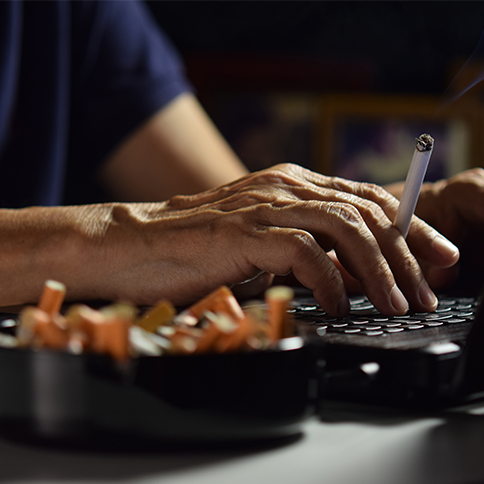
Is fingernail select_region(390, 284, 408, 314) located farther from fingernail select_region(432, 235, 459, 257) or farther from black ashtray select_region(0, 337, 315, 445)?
black ashtray select_region(0, 337, 315, 445)

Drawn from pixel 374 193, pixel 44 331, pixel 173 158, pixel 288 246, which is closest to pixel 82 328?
pixel 44 331

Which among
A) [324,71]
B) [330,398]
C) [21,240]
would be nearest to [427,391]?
[330,398]

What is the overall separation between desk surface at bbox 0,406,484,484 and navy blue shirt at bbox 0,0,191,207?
66 cm

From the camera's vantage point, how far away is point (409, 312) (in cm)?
37

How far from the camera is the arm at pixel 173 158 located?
866 millimetres

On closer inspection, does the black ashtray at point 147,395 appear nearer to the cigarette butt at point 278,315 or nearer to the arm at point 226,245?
the cigarette butt at point 278,315

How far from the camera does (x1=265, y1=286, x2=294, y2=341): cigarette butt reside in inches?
8.3

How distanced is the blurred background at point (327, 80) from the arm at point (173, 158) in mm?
824

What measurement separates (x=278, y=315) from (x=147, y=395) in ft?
0.18

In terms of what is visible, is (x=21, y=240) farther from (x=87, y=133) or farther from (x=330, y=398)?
(x=87, y=133)

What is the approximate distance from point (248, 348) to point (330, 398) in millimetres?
77

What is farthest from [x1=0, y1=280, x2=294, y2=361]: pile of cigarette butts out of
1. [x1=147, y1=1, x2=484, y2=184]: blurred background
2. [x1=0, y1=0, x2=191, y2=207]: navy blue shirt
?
[x1=147, y1=1, x2=484, y2=184]: blurred background

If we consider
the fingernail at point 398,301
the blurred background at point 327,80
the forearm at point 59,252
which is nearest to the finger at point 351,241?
the fingernail at point 398,301

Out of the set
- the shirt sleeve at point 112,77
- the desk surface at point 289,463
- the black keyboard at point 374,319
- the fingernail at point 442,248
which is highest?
the shirt sleeve at point 112,77
